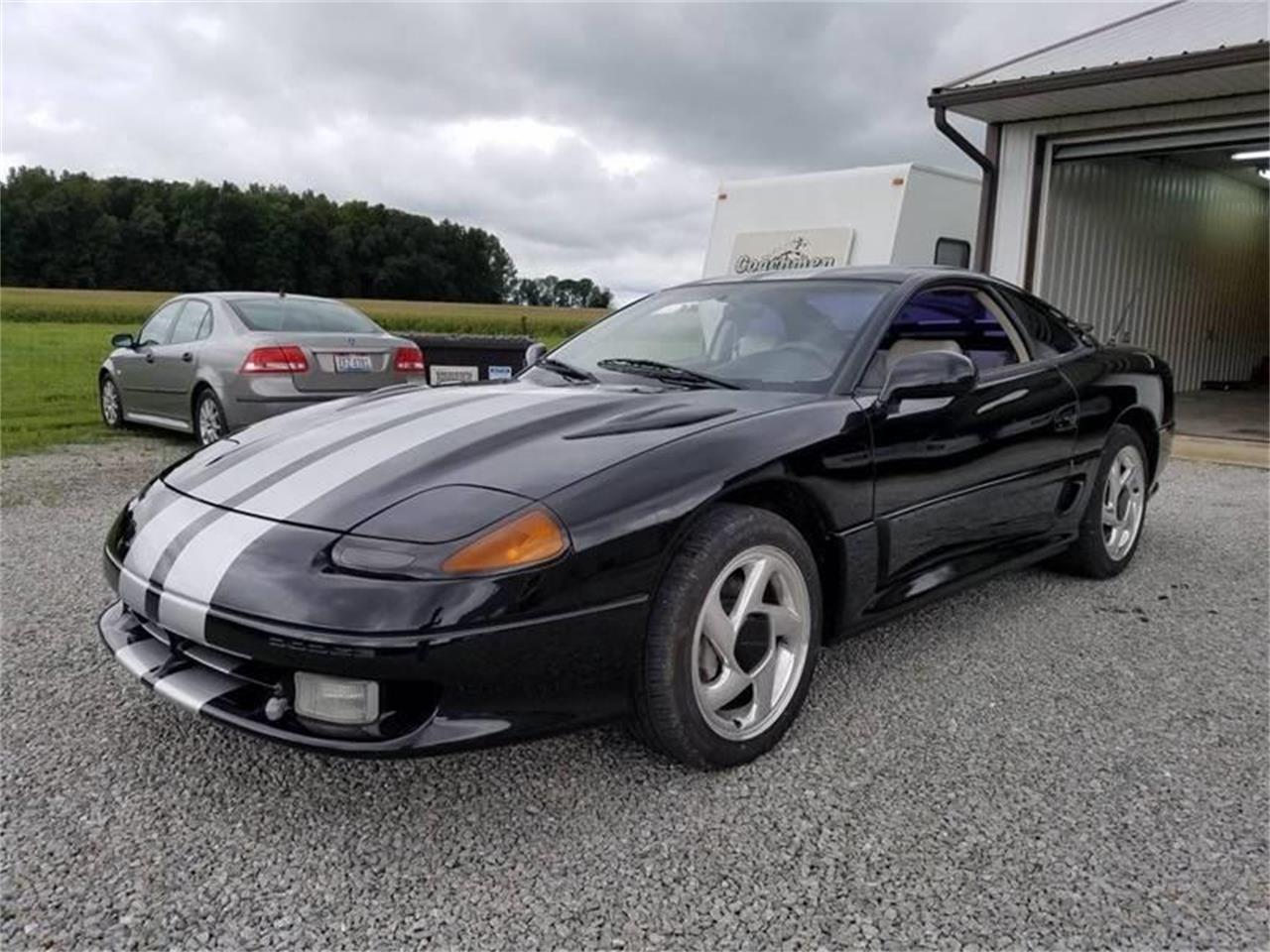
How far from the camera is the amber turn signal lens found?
6.41ft

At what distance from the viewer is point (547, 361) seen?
11.7ft

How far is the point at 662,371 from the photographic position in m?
3.12

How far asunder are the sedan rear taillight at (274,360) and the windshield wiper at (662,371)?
158 inches

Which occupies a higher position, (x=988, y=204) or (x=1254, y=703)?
(x=988, y=204)

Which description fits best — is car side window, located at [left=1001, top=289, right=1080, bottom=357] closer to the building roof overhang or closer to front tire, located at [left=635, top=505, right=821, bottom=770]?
front tire, located at [left=635, top=505, right=821, bottom=770]

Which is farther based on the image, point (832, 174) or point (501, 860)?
point (832, 174)

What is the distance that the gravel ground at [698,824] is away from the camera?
1.81 metres

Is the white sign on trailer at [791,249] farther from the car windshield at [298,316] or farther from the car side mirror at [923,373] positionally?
the car side mirror at [923,373]

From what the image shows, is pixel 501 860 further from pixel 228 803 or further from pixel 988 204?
pixel 988 204

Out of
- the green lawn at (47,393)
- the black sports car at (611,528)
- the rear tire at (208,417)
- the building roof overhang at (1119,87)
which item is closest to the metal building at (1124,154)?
the building roof overhang at (1119,87)

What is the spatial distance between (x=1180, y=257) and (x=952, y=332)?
12.6 meters

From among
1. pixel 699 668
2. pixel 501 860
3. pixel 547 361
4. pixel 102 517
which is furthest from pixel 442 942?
pixel 102 517

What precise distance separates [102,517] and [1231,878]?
5234mm

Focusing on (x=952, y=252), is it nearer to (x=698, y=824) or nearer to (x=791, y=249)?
(x=791, y=249)
